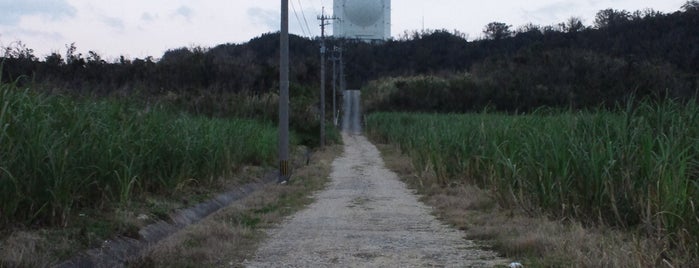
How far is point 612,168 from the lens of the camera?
8.86m

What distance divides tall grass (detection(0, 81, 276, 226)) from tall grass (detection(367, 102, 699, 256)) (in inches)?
229

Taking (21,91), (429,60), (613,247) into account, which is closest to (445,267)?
(613,247)

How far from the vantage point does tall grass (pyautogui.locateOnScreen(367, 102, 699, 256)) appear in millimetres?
7219

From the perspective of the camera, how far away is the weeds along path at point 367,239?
7723 millimetres

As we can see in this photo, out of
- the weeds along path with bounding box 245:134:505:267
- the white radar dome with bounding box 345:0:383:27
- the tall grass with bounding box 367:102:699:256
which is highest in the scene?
the white radar dome with bounding box 345:0:383:27

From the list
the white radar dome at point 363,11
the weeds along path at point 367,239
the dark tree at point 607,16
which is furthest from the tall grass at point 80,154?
the dark tree at point 607,16

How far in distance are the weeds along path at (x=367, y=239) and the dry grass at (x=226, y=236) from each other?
0.89 feet

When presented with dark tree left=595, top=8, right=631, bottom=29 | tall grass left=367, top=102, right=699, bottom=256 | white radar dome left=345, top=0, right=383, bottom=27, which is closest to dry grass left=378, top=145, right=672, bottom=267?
tall grass left=367, top=102, right=699, bottom=256

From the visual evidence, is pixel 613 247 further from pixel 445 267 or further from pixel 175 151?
pixel 175 151

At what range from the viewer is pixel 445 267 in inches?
289

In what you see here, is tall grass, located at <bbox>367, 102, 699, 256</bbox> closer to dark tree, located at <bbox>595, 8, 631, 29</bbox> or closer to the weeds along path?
the weeds along path

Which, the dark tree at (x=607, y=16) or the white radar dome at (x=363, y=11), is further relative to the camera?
the dark tree at (x=607, y=16)

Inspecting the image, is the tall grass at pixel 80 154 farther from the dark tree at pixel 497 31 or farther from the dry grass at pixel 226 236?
the dark tree at pixel 497 31

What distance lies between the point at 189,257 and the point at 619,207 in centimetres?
511
